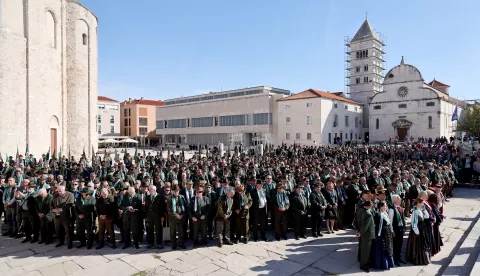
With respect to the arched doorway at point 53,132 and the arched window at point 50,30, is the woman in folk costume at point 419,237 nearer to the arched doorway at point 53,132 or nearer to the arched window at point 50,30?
the arched doorway at point 53,132

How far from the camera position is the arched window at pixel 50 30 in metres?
24.5

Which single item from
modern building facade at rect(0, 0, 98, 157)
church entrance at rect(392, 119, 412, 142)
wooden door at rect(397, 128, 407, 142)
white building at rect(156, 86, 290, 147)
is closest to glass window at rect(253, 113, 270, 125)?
white building at rect(156, 86, 290, 147)

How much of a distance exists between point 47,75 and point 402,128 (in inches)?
1743

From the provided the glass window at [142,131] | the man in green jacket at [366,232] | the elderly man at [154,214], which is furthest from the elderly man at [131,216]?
the glass window at [142,131]

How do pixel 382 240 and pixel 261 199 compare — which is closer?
pixel 382 240

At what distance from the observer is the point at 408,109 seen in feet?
147

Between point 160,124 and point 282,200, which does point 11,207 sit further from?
point 160,124

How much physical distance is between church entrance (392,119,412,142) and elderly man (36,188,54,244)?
153ft

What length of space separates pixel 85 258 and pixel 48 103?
2114cm

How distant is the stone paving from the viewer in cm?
665

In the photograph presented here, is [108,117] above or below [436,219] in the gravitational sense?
above

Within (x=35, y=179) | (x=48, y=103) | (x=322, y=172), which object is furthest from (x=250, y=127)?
(x=35, y=179)

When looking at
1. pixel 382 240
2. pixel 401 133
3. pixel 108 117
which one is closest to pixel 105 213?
pixel 382 240

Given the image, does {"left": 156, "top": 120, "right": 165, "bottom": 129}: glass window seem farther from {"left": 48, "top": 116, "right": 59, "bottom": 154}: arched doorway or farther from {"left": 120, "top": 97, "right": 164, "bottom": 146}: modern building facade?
{"left": 48, "top": 116, "right": 59, "bottom": 154}: arched doorway
